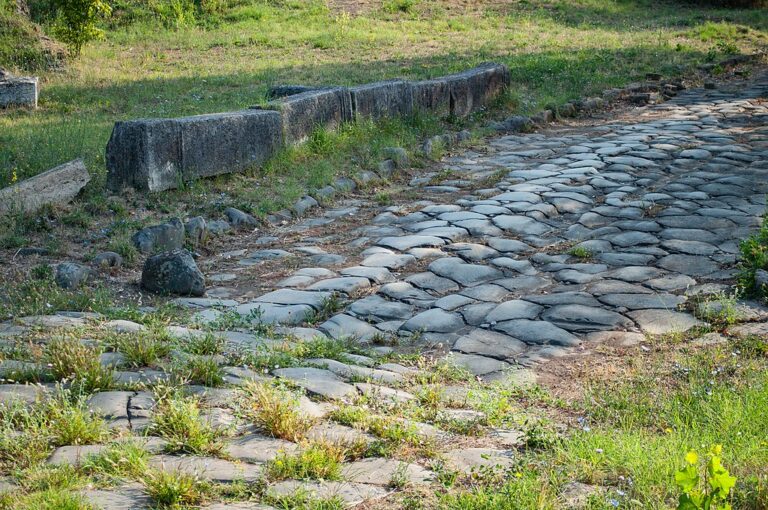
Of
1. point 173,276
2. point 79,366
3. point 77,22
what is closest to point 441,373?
point 79,366

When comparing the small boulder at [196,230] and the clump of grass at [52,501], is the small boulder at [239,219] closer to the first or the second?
the small boulder at [196,230]

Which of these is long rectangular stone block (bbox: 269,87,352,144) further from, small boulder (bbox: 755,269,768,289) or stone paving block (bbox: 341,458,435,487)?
stone paving block (bbox: 341,458,435,487)

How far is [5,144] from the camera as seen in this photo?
311 inches

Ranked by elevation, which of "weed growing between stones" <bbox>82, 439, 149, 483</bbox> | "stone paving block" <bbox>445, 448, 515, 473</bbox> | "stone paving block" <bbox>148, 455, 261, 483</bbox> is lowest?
"stone paving block" <bbox>445, 448, 515, 473</bbox>

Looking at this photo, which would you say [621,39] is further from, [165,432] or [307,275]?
[165,432]

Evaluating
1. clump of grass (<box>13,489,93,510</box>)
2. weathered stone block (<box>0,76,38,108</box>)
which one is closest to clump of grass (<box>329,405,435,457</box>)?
clump of grass (<box>13,489,93,510</box>)

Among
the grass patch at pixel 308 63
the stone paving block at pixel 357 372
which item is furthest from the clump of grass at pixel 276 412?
the grass patch at pixel 308 63

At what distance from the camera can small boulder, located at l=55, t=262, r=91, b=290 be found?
509 centimetres

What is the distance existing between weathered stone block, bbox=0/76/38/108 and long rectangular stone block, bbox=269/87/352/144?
3746 mm

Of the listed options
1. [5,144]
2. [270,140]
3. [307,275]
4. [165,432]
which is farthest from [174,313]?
[5,144]

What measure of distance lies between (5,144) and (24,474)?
5.93 metres

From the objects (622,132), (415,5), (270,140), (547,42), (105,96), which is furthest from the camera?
(415,5)

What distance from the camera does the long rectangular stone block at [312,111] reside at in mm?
8023

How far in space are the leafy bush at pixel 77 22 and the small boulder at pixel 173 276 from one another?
8.89 meters
